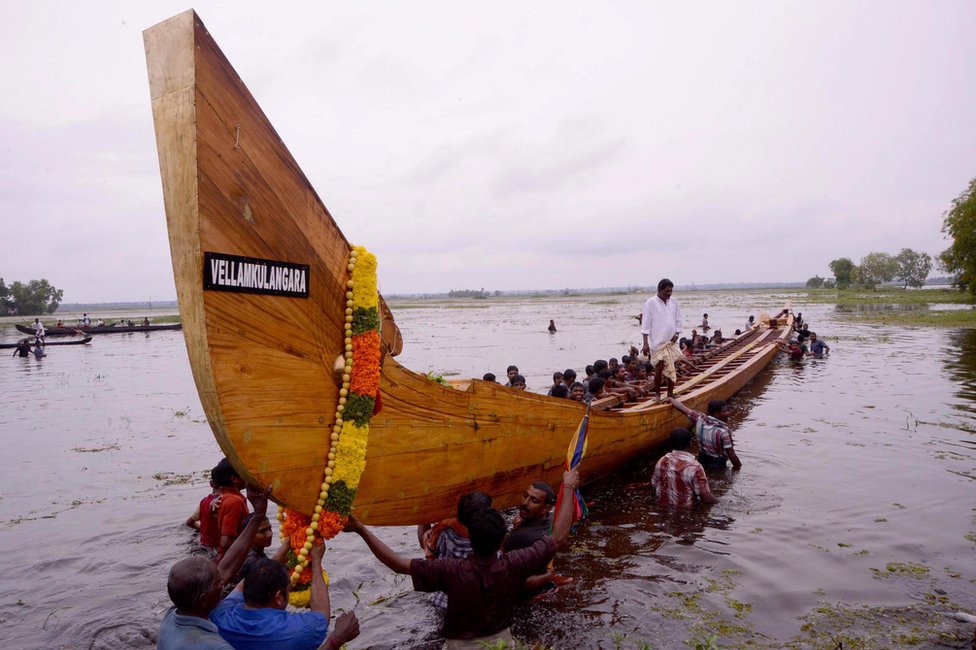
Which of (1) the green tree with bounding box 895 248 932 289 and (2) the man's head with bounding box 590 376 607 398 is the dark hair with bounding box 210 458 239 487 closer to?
(2) the man's head with bounding box 590 376 607 398

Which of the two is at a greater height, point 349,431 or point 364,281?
point 364,281

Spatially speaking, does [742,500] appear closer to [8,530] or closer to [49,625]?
[49,625]

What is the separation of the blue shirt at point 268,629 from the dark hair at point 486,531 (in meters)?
0.90

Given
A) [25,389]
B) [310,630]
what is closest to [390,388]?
[310,630]

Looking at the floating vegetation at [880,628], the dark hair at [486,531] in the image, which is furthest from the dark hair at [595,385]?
the dark hair at [486,531]

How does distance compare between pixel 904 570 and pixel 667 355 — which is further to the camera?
pixel 667 355

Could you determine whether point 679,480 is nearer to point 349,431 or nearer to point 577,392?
point 577,392

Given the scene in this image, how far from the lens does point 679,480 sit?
21.2 feet

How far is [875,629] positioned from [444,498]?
3287 mm

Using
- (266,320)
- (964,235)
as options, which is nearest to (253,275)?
(266,320)

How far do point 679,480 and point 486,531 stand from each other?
4072 millimetres

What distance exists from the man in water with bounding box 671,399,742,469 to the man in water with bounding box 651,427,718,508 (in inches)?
35.5

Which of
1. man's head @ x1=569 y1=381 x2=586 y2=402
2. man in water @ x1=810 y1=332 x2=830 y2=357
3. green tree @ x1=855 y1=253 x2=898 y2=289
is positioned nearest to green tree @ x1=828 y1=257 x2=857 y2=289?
green tree @ x1=855 y1=253 x2=898 y2=289

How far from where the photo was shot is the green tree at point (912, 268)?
9325cm
